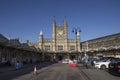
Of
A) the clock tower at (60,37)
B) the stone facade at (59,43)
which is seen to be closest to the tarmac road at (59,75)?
the stone facade at (59,43)

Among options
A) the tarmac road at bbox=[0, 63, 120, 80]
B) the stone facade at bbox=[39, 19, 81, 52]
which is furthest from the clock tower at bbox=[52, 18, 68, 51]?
the tarmac road at bbox=[0, 63, 120, 80]

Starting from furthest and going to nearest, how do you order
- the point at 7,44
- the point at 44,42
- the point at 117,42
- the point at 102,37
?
the point at 44,42 → the point at 102,37 → the point at 117,42 → the point at 7,44

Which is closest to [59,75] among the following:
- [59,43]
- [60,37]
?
[59,43]

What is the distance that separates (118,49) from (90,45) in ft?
149

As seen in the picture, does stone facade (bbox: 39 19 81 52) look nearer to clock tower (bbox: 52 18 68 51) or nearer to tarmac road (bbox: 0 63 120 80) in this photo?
clock tower (bbox: 52 18 68 51)

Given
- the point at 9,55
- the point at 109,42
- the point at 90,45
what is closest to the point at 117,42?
the point at 109,42

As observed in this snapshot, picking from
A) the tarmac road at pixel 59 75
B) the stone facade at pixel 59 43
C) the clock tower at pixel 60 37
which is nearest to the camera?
the tarmac road at pixel 59 75

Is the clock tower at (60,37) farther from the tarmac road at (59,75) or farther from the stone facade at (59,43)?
the tarmac road at (59,75)

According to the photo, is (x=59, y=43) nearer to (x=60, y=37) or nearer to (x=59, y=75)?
(x=60, y=37)

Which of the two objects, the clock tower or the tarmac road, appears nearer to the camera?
the tarmac road

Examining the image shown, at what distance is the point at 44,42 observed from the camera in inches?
4375

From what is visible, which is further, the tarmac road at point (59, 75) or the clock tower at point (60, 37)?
the clock tower at point (60, 37)

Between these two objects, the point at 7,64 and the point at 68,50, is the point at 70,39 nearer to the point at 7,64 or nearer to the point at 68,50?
the point at 68,50

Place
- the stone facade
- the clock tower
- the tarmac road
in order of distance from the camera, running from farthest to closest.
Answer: the clock tower
the stone facade
the tarmac road
